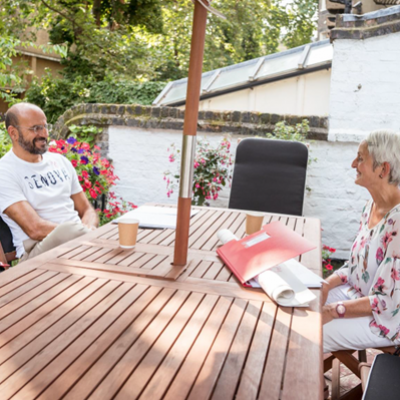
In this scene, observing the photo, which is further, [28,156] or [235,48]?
[235,48]

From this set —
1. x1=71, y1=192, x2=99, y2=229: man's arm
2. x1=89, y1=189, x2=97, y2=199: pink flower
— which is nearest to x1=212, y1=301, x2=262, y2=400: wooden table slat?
x1=71, y1=192, x2=99, y2=229: man's arm

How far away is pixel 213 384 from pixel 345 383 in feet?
5.71

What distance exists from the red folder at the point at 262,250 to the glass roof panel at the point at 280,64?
528 centimetres

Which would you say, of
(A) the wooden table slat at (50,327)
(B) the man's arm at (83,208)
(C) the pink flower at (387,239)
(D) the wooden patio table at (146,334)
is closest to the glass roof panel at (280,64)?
(B) the man's arm at (83,208)

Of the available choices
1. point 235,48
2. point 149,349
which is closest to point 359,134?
point 149,349

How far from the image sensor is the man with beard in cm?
270

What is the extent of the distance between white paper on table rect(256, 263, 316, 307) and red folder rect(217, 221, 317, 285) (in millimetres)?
43

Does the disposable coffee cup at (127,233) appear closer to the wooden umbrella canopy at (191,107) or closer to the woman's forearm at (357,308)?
the wooden umbrella canopy at (191,107)

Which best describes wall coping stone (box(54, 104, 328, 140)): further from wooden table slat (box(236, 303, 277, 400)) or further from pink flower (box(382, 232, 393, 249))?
wooden table slat (box(236, 303, 277, 400))

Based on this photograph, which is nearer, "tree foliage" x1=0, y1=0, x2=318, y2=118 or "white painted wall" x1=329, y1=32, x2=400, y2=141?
"white painted wall" x1=329, y1=32, x2=400, y2=141

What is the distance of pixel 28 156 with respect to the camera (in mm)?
2896

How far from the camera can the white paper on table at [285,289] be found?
1.49 meters

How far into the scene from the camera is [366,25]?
4.36 meters

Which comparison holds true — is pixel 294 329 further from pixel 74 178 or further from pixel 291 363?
pixel 74 178
